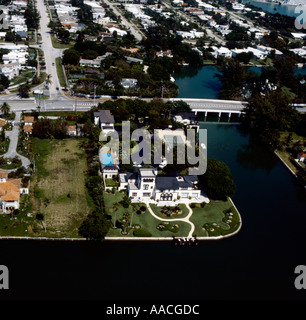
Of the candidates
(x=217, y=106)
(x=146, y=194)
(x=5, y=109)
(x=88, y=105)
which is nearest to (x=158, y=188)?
(x=146, y=194)

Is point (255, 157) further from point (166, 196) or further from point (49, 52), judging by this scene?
point (49, 52)

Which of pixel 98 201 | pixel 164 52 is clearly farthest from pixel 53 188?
pixel 164 52

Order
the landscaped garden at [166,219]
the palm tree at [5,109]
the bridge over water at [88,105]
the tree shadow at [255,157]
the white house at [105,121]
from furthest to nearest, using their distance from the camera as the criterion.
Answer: the bridge over water at [88,105], the white house at [105,121], the palm tree at [5,109], the tree shadow at [255,157], the landscaped garden at [166,219]

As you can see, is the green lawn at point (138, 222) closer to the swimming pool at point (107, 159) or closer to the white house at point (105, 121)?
the swimming pool at point (107, 159)

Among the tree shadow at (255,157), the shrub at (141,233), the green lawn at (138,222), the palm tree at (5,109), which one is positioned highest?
the palm tree at (5,109)

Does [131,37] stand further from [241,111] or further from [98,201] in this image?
[98,201]

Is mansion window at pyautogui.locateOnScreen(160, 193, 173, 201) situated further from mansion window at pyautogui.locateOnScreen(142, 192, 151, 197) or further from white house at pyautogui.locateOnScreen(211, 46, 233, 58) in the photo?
white house at pyautogui.locateOnScreen(211, 46, 233, 58)

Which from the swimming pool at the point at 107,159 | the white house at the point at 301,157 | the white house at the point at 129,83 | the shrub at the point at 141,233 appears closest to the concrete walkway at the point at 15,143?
the swimming pool at the point at 107,159

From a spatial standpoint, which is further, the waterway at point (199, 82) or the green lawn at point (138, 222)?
the waterway at point (199, 82)
